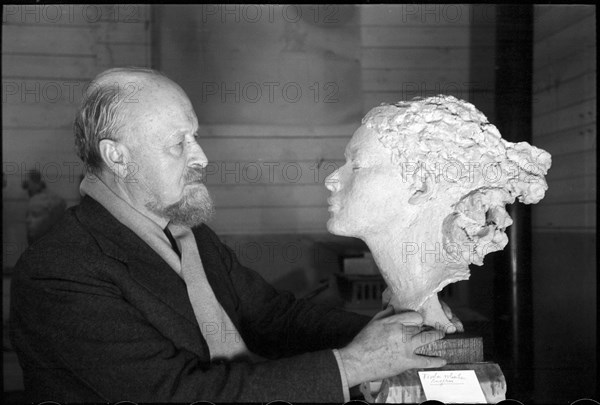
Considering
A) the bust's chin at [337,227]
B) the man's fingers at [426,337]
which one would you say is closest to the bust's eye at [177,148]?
the bust's chin at [337,227]

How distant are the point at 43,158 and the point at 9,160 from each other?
0.12 metres

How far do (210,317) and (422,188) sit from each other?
702mm

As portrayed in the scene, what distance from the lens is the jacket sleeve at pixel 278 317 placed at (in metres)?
1.89

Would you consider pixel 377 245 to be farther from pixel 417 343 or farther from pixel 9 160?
pixel 9 160

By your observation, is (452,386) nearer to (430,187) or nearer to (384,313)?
(384,313)

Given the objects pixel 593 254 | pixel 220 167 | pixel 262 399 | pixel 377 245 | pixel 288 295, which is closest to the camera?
pixel 262 399

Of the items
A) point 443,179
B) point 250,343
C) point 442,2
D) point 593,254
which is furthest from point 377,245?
point 593,254

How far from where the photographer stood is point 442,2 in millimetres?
2082

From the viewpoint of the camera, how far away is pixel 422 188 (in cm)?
155

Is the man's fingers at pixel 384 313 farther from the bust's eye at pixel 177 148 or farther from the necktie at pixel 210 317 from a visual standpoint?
the bust's eye at pixel 177 148

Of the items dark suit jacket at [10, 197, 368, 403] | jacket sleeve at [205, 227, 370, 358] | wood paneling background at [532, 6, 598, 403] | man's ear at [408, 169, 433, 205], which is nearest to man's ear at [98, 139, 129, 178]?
dark suit jacket at [10, 197, 368, 403]

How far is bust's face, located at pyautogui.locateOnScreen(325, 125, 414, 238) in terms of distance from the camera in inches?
60.5

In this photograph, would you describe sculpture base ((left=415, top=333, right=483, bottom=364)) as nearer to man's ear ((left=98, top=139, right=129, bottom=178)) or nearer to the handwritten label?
the handwritten label

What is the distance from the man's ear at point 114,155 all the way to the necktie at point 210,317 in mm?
316
